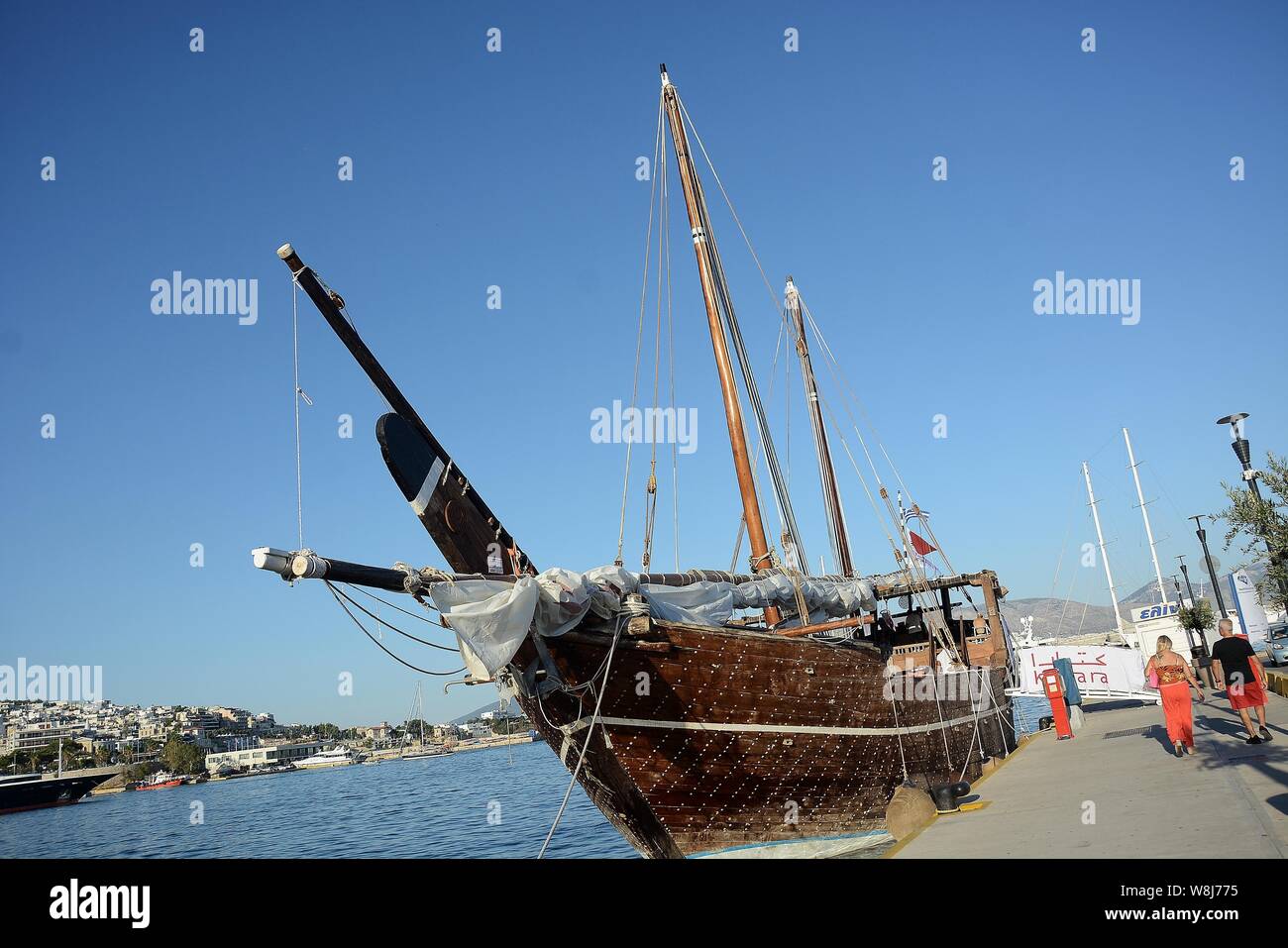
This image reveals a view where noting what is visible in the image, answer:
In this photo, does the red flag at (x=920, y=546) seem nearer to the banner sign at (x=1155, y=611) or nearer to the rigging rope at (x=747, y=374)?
the rigging rope at (x=747, y=374)

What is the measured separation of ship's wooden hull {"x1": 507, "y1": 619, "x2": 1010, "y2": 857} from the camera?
11969 millimetres

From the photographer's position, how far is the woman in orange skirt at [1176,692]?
1123 centimetres

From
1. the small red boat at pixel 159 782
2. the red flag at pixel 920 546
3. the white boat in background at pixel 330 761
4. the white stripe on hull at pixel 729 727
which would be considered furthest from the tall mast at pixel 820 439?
the white boat in background at pixel 330 761

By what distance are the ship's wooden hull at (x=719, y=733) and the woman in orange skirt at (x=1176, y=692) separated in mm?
4855

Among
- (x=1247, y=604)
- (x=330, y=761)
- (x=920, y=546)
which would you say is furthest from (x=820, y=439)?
(x=330, y=761)

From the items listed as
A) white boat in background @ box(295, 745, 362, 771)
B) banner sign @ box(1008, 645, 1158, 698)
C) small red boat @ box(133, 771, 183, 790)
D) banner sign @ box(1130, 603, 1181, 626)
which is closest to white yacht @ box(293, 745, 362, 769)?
white boat in background @ box(295, 745, 362, 771)

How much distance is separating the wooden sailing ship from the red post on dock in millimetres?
3505

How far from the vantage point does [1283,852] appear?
221 inches

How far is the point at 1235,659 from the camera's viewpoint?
36.8 feet

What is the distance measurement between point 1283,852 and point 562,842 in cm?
2268
